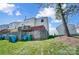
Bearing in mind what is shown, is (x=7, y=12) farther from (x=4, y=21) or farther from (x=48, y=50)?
(x=48, y=50)

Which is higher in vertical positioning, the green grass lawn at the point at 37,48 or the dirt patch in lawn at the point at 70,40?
the dirt patch in lawn at the point at 70,40

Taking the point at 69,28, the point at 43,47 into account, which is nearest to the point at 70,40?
the point at 69,28

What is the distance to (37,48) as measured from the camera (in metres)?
1.34

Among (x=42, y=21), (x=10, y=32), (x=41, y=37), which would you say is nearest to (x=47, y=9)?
(x=42, y=21)

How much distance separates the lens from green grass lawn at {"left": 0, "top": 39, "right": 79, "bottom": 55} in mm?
1336

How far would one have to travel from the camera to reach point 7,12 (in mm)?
1371

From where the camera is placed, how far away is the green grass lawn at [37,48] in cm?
134

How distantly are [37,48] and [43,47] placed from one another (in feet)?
0.15

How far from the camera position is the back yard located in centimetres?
134

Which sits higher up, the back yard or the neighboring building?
the neighboring building

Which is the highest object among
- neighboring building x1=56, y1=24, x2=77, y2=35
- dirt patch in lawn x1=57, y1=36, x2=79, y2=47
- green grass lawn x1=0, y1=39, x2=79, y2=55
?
neighboring building x1=56, y1=24, x2=77, y2=35
